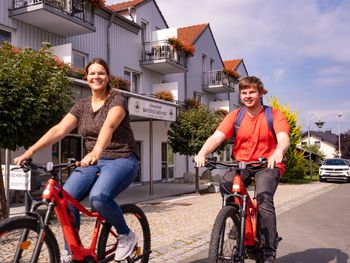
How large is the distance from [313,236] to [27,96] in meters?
5.54

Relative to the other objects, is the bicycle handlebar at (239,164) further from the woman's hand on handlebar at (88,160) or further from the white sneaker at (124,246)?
the woman's hand on handlebar at (88,160)

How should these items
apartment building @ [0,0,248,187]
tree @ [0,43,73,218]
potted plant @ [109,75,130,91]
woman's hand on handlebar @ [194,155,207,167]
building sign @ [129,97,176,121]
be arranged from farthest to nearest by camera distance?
potted plant @ [109,75,130,91]
apartment building @ [0,0,248,187]
building sign @ [129,97,176,121]
tree @ [0,43,73,218]
woman's hand on handlebar @ [194,155,207,167]

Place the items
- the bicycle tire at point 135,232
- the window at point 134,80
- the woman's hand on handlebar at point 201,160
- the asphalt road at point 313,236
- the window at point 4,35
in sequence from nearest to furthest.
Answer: the bicycle tire at point 135,232 → the woman's hand on handlebar at point 201,160 → the asphalt road at point 313,236 → the window at point 4,35 → the window at point 134,80

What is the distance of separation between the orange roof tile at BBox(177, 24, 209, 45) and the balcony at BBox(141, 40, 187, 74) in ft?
18.7

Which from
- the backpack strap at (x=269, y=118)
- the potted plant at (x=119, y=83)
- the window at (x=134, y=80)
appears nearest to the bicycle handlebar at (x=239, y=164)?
the backpack strap at (x=269, y=118)

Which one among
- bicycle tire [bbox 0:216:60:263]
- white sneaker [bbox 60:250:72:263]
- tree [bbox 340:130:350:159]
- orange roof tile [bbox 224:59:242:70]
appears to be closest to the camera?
bicycle tire [bbox 0:216:60:263]

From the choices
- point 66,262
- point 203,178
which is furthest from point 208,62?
point 66,262

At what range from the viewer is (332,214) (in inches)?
395

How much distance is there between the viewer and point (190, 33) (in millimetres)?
27797

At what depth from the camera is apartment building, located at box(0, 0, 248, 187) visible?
524 inches

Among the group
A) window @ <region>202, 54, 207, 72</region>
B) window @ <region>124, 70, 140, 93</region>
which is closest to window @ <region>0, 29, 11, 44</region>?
window @ <region>124, 70, 140, 93</region>

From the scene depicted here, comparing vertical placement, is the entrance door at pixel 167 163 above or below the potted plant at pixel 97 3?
below

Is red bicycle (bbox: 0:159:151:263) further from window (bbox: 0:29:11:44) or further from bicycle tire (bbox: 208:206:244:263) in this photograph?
window (bbox: 0:29:11:44)

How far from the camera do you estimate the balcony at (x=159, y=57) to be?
65.6 ft
